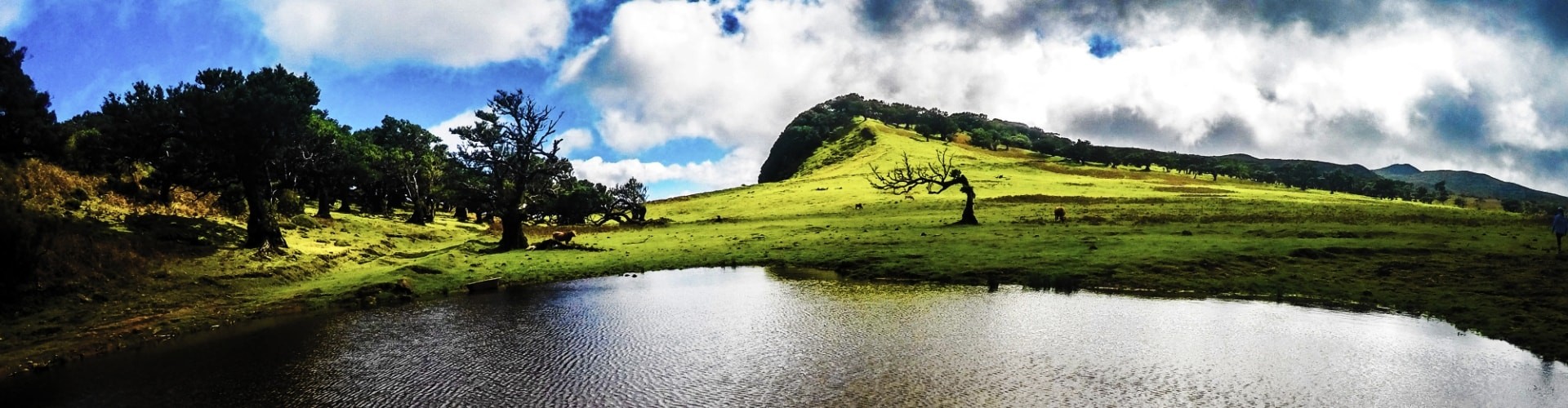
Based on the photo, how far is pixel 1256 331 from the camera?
726 inches

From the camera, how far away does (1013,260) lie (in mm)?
32781

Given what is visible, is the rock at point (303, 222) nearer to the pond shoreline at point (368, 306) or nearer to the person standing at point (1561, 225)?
the pond shoreline at point (368, 306)

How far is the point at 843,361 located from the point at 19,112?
133 feet

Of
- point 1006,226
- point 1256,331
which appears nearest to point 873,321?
point 1256,331

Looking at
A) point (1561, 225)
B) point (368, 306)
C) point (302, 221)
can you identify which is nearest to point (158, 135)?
point (302, 221)

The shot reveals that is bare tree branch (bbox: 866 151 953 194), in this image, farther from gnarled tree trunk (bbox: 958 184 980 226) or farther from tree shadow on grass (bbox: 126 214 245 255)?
tree shadow on grass (bbox: 126 214 245 255)

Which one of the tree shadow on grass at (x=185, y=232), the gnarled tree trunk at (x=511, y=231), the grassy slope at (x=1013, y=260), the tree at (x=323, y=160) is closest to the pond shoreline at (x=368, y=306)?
the grassy slope at (x=1013, y=260)

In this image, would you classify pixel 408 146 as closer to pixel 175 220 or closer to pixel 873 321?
pixel 175 220

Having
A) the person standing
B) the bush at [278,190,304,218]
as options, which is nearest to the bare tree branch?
the person standing

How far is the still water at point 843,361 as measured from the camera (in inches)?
517

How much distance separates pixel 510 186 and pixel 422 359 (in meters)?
36.0

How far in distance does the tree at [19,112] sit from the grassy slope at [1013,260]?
1052 centimetres

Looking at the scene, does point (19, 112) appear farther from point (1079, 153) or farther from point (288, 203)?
point (1079, 153)

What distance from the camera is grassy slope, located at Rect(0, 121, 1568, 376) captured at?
21.8 meters
